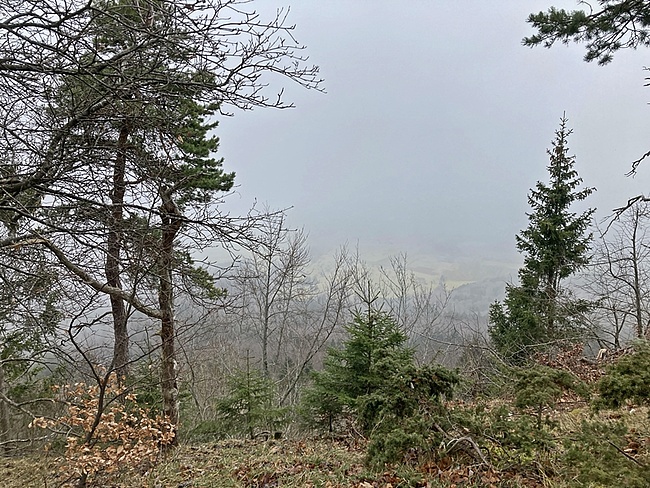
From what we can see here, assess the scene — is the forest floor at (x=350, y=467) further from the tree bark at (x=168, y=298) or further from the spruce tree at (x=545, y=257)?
the spruce tree at (x=545, y=257)

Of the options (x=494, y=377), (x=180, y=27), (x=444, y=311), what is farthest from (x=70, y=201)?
(x=444, y=311)

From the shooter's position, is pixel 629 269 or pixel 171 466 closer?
pixel 171 466

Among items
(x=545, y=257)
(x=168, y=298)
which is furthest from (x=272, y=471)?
(x=545, y=257)

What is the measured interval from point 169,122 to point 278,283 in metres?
12.3

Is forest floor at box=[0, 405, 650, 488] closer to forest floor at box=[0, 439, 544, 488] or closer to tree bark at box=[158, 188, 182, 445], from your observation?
forest floor at box=[0, 439, 544, 488]

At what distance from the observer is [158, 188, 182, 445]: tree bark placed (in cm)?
420

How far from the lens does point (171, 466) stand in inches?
207

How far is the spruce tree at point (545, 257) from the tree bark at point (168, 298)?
391 inches

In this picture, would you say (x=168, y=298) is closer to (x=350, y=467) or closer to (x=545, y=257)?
(x=350, y=467)

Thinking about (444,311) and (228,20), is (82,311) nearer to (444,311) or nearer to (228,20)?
(228,20)

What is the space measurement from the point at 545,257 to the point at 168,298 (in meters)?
12.3

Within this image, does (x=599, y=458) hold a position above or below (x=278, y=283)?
below

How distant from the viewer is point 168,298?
5.11 metres

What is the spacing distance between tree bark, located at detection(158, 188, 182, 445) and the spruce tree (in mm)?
9936
